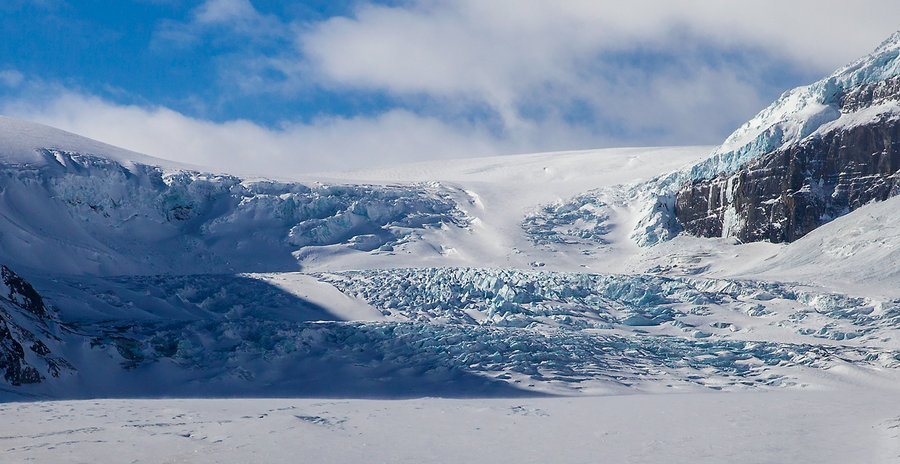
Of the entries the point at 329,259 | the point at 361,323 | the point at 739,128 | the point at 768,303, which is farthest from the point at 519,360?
the point at 739,128

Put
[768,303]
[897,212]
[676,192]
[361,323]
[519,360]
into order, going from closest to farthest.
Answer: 1. [519,360]
2. [361,323]
3. [768,303]
4. [897,212]
5. [676,192]

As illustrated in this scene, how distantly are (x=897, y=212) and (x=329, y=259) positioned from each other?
2373 centimetres

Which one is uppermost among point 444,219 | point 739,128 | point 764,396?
point 739,128

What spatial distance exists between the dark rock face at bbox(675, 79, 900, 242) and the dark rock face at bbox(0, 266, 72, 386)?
29504mm

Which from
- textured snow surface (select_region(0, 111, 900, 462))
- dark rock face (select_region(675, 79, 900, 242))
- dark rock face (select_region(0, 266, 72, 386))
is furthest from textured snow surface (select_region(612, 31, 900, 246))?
dark rock face (select_region(0, 266, 72, 386))

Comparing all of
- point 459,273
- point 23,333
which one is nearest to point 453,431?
point 23,333

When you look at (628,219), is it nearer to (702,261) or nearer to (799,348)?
(702,261)

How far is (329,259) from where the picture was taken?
3803 centimetres

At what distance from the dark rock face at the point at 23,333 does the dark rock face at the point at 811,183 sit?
96.8 feet

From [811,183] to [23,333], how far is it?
1291 inches

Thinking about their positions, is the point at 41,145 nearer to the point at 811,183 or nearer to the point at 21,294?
the point at 21,294

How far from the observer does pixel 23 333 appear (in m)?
19.1

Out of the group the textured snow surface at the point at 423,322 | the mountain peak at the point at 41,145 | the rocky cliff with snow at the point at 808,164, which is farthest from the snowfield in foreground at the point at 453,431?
the mountain peak at the point at 41,145

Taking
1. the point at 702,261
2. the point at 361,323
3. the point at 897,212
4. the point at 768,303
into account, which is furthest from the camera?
A: the point at 702,261
